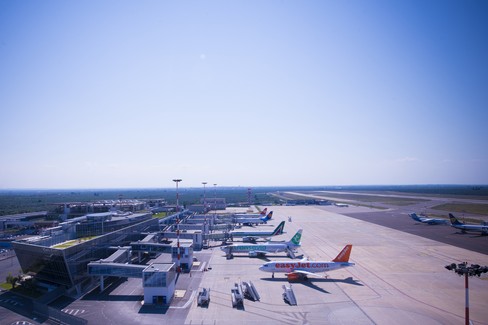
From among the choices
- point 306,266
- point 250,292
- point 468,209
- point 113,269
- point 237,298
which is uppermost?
point 113,269

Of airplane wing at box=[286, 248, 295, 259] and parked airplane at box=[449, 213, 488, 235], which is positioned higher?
parked airplane at box=[449, 213, 488, 235]

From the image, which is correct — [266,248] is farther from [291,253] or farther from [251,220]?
[251,220]

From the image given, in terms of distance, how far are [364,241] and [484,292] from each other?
34883mm

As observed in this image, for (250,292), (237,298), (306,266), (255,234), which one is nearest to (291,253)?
(306,266)

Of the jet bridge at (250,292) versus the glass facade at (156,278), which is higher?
the glass facade at (156,278)

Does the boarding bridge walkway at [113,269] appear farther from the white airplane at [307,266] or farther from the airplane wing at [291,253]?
the airplane wing at [291,253]

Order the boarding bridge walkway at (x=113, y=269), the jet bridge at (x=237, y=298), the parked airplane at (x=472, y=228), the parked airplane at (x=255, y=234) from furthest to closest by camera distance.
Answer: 1. the parked airplane at (x=472, y=228)
2. the parked airplane at (x=255, y=234)
3. the boarding bridge walkway at (x=113, y=269)
4. the jet bridge at (x=237, y=298)

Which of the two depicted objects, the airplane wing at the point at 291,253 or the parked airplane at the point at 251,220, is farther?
the parked airplane at the point at 251,220

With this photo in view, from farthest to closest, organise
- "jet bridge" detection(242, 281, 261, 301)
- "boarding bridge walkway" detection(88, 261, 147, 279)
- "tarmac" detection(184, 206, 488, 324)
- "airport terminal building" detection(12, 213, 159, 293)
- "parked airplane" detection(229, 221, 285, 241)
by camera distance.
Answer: "parked airplane" detection(229, 221, 285, 241) → "boarding bridge walkway" detection(88, 261, 147, 279) → "airport terminal building" detection(12, 213, 159, 293) → "jet bridge" detection(242, 281, 261, 301) → "tarmac" detection(184, 206, 488, 324)

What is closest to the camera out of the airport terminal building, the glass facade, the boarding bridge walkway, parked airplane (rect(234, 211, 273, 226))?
the glass facade

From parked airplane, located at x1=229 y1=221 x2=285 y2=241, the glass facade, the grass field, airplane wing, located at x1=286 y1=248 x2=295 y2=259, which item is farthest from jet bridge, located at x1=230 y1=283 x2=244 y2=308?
the grass field

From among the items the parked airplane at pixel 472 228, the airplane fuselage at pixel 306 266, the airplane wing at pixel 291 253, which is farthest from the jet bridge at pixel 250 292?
the parked airplane at pixel 472 228

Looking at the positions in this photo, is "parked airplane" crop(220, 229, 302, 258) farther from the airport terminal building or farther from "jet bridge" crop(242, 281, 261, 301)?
the airport terminal building

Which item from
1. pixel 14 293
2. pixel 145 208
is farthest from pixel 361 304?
pixel 145 208
